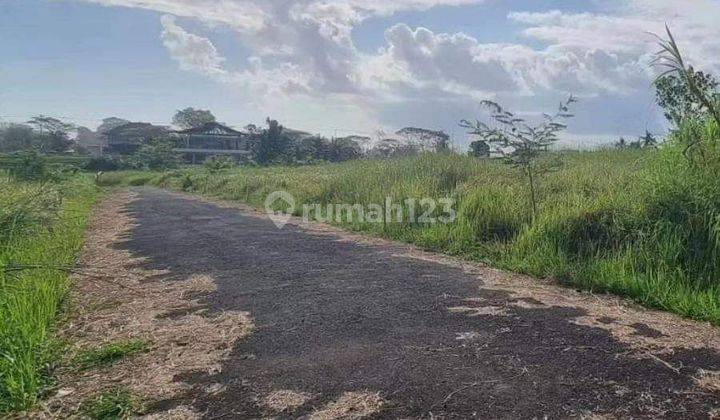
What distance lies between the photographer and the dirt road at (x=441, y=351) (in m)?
2.59

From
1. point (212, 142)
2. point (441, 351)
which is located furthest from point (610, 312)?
point (212, 142)

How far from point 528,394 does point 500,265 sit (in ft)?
10.6

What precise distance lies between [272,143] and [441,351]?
180 feet

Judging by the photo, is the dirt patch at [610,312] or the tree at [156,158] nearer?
the dirt patch at [610,312]

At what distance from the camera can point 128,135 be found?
73.2 meters

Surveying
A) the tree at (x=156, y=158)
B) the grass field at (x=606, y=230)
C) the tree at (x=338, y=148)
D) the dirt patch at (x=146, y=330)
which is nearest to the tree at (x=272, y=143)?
the tree at (x=338, y=148)

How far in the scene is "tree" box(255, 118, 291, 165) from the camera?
55656 mm

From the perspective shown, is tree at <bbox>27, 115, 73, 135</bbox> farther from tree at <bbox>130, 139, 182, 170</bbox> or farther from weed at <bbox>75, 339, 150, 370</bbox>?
weed at <bbox>75, 339, 150, 370</bbox>

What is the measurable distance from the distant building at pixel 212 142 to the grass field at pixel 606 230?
60702mm

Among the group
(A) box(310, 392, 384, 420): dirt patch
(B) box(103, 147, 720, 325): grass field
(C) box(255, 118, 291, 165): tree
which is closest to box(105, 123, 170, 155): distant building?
(C) box(255, 118, 291, 165): tree

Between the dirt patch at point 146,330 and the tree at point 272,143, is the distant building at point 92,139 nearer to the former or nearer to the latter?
the tree at point 272,143

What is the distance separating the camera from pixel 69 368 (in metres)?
3.14

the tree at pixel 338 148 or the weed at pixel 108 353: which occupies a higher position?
the tree at pixel 338 148

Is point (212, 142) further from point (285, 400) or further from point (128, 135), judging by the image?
point (285, 400)
